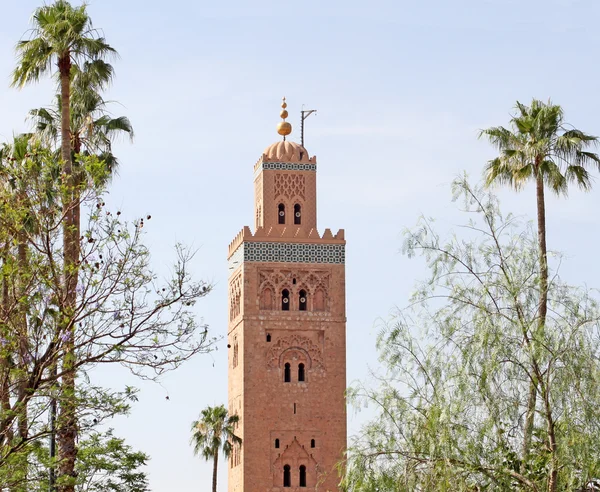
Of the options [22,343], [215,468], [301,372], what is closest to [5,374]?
[22,343]

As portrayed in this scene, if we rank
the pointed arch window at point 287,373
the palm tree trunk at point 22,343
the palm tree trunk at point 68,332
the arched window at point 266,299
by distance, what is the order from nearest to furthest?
the palm tree trunk at point 68,332, the palm tree trunk at point 22,343, the pointed arch window at point 287,373, the arched window at point 266,299

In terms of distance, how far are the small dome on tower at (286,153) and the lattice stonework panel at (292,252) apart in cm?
336

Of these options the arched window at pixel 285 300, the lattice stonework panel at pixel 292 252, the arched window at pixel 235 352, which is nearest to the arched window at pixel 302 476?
the arched window at pixel 235 352

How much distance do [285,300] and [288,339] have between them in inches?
59.1

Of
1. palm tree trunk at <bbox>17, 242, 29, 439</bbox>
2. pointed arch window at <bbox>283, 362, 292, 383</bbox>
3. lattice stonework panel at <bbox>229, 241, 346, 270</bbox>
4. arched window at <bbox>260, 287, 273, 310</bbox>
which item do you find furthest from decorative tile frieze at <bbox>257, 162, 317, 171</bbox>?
palm tree trunk at <bbox>17, 242, 29, 439</bbox>

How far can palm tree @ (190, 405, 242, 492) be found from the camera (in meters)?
47.4

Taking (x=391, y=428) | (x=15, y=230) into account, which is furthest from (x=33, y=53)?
(x=391, y=428)

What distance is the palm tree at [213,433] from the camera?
4738cm

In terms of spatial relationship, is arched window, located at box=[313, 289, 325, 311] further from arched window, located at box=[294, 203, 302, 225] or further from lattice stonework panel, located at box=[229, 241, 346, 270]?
arched window, located at box=[294, 203, 302, 225]

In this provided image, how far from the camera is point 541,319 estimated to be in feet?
72.5

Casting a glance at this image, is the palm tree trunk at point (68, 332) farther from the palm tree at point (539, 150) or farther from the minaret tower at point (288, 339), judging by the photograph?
the minaret tower at point (288, 339)

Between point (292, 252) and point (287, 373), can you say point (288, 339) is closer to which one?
point (287, 373)

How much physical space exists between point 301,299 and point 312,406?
4.06 meters

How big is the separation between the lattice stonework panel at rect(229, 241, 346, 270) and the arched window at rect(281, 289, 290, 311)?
1166 millimetres
